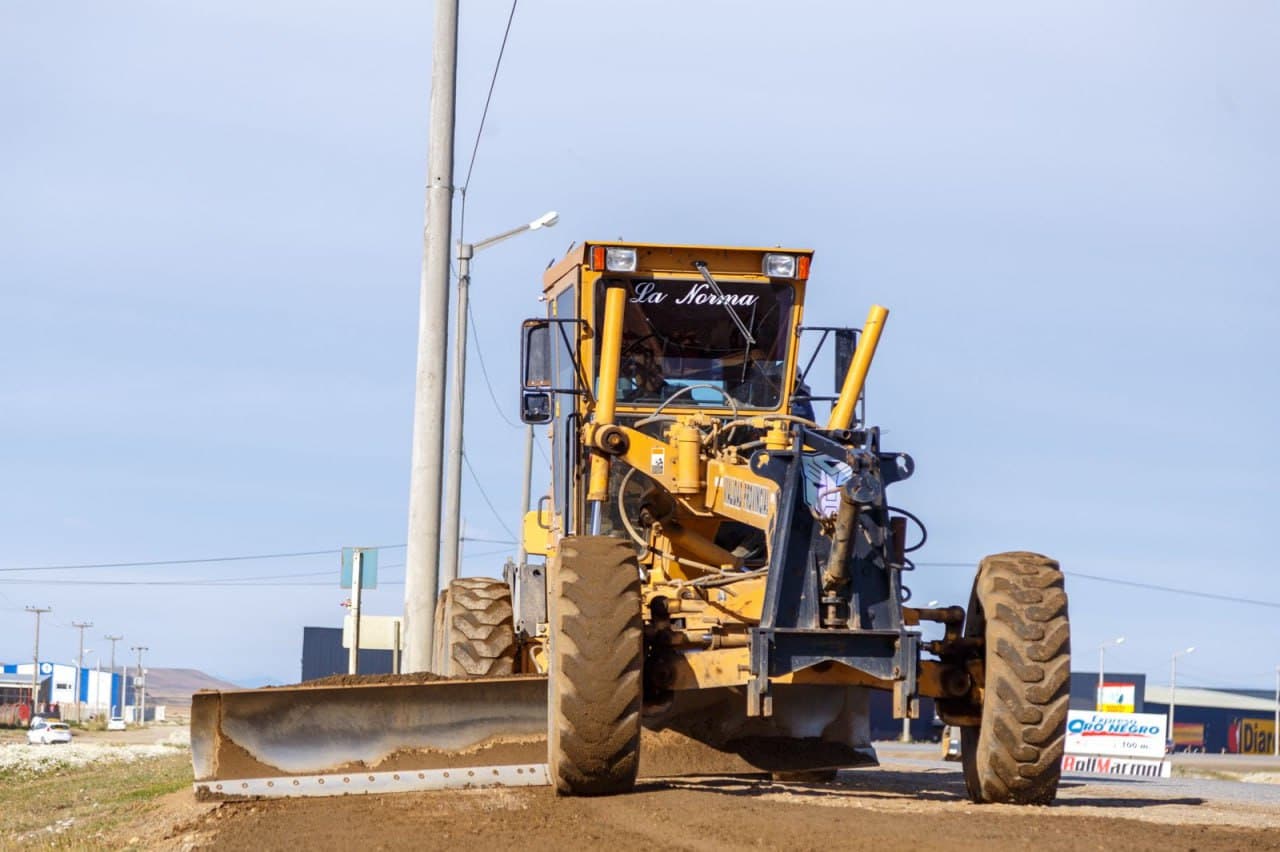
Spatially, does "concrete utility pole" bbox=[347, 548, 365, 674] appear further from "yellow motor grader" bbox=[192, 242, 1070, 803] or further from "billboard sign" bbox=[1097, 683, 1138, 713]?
"billboard sign" bbox=[1097, 683, 1138, 713]

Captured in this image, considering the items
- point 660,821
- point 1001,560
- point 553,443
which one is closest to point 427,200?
point 553,443

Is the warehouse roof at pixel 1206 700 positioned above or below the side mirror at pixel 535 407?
below

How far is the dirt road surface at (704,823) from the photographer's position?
8805 mm

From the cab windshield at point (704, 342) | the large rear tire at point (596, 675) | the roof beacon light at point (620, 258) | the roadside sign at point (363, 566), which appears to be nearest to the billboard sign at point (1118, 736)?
the roadside sign at point (363, 566)

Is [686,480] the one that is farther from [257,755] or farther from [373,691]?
[257,755]

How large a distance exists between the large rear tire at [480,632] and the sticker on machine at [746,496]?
113 inches

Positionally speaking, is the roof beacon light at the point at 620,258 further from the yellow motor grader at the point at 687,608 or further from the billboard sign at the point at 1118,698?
the billboard sign at the point at 1118,698

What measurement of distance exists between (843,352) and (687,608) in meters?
2.57

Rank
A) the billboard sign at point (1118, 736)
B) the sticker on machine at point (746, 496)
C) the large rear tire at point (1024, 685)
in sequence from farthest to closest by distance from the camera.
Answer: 1. the billboard sign at point (1118, 736)
2. the sticker on machine at point (746, 496)
3. the large rear tire at point (1024, 685)


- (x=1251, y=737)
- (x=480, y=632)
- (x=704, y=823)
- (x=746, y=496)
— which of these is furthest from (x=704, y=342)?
(x=1251, y=737)

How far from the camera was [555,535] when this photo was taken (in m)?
14.8

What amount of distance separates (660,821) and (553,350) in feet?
17.3

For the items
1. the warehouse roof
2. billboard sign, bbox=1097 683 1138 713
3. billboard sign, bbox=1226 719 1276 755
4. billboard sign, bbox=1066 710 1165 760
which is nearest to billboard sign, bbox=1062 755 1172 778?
billboard sign, bbox=1066 710 1165 760

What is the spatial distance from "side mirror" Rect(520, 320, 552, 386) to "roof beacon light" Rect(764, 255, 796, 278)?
1781 millimetres
